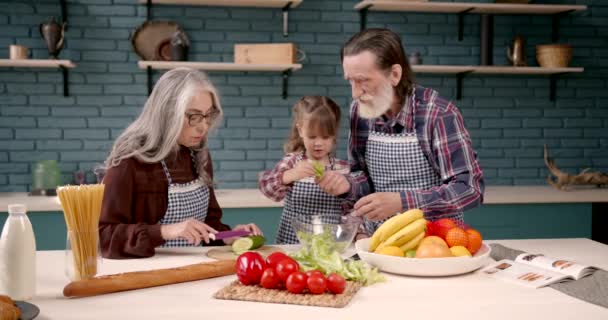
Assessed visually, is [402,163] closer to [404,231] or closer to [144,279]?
[404,231]

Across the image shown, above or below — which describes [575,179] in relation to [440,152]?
below

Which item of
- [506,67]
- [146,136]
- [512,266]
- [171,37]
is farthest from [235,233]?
[506,67]

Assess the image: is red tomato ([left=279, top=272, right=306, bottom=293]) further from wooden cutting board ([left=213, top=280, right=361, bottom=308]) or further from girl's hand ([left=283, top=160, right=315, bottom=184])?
girl's hand ([left=283, top=160, right=315, bottom=184])

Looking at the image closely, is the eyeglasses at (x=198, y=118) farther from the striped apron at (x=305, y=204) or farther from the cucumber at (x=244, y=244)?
the striped apron at (x=305, y=204)

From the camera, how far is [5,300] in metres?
1.41

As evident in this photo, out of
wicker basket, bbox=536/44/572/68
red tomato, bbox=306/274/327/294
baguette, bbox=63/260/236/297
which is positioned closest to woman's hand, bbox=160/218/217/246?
baguette, bbox=63/260/236/297

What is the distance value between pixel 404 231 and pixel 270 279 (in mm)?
442

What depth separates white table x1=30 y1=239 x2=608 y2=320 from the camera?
5.06ft

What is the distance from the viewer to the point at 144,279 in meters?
1.75

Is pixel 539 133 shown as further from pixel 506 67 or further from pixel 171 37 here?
pixel 171 37

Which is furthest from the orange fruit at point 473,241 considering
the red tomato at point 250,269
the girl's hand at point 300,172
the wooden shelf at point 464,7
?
the wooden shelf at point 464,7

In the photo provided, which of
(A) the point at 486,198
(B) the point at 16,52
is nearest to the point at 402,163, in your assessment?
(A) the point at 486,198

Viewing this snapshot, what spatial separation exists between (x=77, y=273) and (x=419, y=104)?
57.3 inches

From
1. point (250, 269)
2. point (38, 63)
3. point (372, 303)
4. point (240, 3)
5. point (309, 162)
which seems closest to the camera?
point (372, 303)
